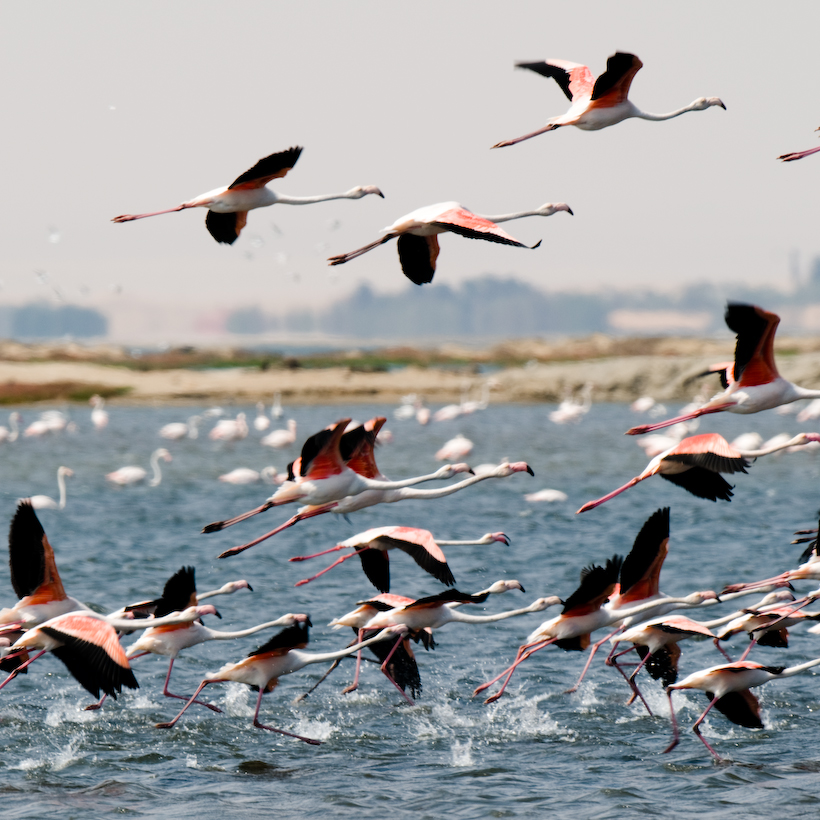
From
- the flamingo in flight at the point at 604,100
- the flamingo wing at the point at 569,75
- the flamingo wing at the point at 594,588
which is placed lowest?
the flamingo wing at the point at 594,588

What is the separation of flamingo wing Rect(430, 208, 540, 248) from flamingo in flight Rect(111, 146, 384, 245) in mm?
888

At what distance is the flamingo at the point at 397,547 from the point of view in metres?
8.18

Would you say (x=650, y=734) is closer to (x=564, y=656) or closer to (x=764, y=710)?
(x=764, y=710)

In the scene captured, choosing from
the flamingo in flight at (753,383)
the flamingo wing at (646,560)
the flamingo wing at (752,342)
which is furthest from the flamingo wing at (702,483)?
the flamingo wing at (752,342)

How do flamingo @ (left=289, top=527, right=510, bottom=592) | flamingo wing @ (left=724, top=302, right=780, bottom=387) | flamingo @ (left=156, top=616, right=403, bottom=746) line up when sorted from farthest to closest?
flamingo @ (left=156, top=616, right=403, bottom=746)
flamingo @ (left=289, top=527, right=510, bottom=592)
flamingo wing @ (left=724, top=302, right=780, bottom=387)

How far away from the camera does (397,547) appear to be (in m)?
8.37

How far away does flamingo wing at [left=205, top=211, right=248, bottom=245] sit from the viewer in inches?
302

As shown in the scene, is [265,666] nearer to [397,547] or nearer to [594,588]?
[397,547]

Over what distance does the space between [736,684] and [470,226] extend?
4151 millimetres

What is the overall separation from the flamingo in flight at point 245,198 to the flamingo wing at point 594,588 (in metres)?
2.86

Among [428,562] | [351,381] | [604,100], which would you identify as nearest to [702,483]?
[428,562]

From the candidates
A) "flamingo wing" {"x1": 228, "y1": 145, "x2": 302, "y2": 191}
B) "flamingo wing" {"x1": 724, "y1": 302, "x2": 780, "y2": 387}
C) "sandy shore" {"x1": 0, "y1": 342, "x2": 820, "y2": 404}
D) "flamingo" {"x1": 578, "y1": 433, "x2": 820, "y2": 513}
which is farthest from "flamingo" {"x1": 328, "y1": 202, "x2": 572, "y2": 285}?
"sandy shore" {"x1": 0, "y1": 342, "x2": 820, "y2": 404}

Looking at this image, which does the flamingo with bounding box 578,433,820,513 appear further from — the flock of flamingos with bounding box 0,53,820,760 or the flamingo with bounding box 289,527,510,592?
the flamingo with bounding box 289,527,510,592

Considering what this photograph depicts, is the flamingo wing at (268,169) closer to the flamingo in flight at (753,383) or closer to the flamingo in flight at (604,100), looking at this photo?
the flamingo in flight at (604,100)
